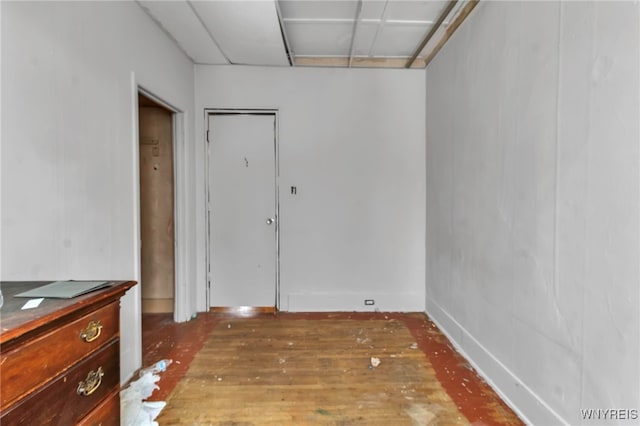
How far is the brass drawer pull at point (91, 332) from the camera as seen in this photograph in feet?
3.14

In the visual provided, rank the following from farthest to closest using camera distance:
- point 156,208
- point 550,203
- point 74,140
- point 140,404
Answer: point 156,208 < point 140,404 < point 74,140 < point 550,203

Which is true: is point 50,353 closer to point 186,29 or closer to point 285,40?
point 186,29

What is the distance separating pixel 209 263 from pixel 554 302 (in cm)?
299

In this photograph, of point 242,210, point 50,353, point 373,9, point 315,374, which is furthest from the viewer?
point 242,210

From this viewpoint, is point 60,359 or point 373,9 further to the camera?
point 373,9

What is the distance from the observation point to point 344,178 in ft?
10.6

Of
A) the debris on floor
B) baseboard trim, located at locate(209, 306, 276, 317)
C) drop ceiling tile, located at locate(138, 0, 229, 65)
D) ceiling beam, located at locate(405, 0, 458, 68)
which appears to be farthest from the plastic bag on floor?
ceiling beam, located at locate(405, 0, 458, 68)

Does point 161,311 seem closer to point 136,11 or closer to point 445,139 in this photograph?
point 136,11

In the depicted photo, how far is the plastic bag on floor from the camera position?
5.34 ft

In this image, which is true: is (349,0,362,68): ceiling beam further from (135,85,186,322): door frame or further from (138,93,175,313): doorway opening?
(138,93,175,313): doorway opening

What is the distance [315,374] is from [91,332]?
154 cm

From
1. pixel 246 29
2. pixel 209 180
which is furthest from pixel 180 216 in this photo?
pixel 246 29

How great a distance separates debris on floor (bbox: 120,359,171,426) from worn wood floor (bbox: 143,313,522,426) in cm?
6

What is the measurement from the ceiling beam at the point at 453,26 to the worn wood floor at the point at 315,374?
8.91 ft
